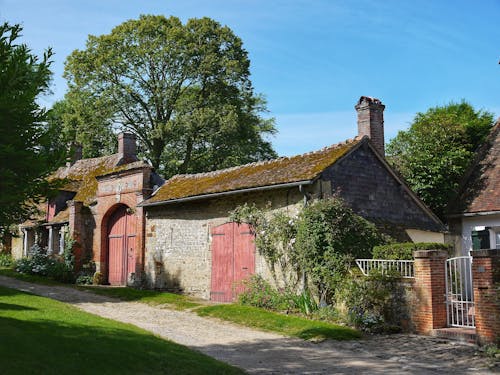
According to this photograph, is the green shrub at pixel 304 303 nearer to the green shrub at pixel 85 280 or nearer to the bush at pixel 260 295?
the bush at pixel 260 295

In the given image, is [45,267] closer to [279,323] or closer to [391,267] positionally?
[279,323]

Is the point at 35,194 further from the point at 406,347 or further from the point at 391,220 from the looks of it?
the point at 391,220

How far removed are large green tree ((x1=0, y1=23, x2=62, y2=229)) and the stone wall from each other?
7.63 metres

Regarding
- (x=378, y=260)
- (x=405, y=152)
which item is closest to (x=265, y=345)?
(x=378, y=260)

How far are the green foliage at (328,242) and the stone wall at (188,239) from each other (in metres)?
1.37

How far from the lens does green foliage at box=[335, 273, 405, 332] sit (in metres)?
10.9

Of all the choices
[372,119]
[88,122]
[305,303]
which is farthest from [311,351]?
[88,122]

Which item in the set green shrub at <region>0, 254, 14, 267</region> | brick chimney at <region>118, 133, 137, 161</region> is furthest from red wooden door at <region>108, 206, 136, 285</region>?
green shrub at <region>0, 254, 14, 267</region>

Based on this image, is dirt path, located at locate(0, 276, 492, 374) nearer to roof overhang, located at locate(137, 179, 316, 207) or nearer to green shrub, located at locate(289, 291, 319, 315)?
green shrub, located at locate(289, 291, 319, 315)

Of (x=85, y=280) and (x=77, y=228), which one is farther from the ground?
(x=77, y=228)

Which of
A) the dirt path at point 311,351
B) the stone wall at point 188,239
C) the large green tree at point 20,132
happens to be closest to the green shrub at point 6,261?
the stone wall at point 188,239

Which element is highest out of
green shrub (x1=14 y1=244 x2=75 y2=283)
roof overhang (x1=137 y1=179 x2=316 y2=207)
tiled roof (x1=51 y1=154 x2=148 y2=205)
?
tiled roof (x1=51 y1=154 x2=148 y2=205)

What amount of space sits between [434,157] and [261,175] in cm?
768

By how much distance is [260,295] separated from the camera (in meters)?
13.8
